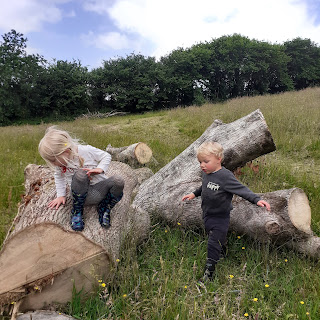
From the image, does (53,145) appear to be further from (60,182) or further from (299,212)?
(299,212)

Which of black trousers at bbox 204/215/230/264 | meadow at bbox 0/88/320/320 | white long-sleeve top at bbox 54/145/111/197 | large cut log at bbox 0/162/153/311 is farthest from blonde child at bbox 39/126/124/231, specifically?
black trousers at bbox 204/215/230/264

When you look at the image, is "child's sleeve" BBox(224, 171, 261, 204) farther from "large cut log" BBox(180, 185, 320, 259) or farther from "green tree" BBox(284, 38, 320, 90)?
"green tree" BBox(284, 38, 320, 90)

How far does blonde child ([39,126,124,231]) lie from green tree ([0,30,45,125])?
28913mm

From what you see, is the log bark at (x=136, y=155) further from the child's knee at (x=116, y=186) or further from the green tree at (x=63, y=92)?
the green tree at (x=63, y=92)

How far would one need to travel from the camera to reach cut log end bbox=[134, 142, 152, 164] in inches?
251

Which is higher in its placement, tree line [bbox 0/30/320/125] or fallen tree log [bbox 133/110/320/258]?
tree line [bbox 0/30/320/125]

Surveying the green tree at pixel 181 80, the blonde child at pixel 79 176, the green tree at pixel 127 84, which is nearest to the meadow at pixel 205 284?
the blonde child at pixel 79 176

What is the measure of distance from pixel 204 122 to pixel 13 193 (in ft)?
26.3

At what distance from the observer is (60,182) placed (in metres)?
2.80

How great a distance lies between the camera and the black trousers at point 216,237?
2.79 metres

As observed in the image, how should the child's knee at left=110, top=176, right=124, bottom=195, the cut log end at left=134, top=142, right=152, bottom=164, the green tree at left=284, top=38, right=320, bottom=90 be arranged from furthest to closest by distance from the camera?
the green tree at left=284, top=38, right=320, bottom=90, the cut log end at left=134, top=142, right=152, bottom=164, the child's knee at left=110, top=176, right=124, bottom=195

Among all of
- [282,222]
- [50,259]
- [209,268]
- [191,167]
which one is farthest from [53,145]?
[282,222]

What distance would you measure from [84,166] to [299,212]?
2.50m

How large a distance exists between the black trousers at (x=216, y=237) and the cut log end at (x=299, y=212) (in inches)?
30.7
